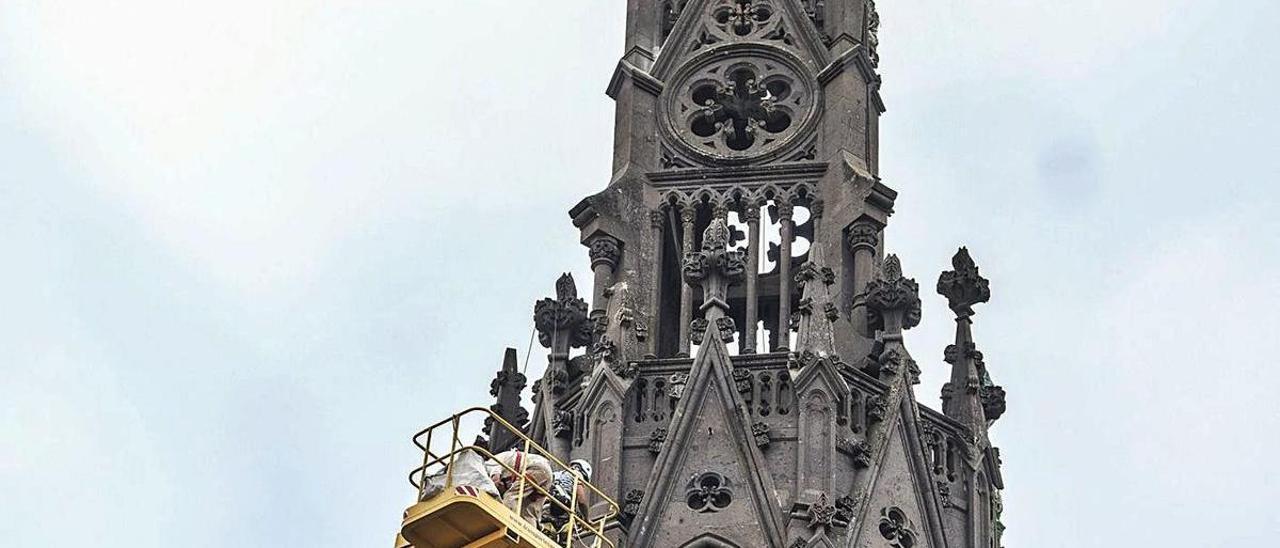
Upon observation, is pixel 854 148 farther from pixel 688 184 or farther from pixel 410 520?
pixel 410 520

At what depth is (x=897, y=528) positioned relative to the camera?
48312mm

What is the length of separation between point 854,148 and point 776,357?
5115 mm

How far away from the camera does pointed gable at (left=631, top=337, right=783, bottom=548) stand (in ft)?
157

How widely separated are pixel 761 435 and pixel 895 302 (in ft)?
10.6

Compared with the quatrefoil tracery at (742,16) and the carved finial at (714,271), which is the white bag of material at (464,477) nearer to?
the carved finial at (714,271)

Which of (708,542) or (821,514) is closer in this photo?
(821,514)

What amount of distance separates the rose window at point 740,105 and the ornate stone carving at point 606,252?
2312 mm

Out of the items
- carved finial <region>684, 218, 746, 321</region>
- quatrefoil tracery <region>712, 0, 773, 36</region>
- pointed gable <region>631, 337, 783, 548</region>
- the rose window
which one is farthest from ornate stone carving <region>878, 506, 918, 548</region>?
quatrefoil tracery <region>712, 0, 773, 36</region>

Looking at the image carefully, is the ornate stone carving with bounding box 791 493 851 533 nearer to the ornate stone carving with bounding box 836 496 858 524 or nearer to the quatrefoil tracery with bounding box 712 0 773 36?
the ornate stone carving with bounding box 836 496 858 524

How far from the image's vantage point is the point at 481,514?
39406 millimetres

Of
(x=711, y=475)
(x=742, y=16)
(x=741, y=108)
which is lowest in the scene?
(x=711, y=475)

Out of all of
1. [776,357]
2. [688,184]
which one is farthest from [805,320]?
[688,184]

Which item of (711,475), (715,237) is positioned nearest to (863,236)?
(715,237)

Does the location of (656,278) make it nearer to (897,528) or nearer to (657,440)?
(657,440)
